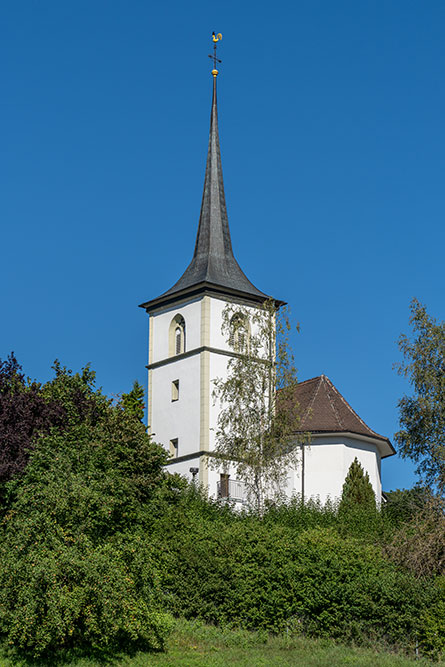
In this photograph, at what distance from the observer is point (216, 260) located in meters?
53.7

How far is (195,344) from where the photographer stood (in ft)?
168

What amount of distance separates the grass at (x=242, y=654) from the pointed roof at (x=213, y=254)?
1018 inches

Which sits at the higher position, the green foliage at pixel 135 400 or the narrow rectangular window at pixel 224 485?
the green foliage at pixel 135 400

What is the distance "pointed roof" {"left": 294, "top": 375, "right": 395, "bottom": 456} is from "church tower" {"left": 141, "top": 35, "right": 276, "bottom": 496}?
4004 mm

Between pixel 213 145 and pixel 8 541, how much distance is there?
35693 millimetres

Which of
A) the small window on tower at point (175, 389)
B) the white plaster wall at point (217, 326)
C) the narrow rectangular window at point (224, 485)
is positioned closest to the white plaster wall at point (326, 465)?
the narrow rectangular window at point (224, 485)

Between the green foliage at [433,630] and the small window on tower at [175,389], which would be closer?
the green foliage at [433,630]

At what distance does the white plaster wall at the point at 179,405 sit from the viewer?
50219mm

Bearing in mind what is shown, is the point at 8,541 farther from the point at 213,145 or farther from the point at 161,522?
the point at 213,145

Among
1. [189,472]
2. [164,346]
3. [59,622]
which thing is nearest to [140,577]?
[59,622]

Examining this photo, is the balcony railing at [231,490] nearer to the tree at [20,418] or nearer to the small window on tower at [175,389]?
the small window on tower at [175,389]

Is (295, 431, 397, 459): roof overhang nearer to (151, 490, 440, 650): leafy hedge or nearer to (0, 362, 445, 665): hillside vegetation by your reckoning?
(0, 362, 445, 665): hillside vegetation

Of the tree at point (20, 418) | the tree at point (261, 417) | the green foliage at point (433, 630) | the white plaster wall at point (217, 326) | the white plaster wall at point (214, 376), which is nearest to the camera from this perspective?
the green foliage at point (433, 630)

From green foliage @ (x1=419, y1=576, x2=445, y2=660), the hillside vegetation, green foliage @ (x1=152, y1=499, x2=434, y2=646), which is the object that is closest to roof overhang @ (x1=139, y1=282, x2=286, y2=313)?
the hillside vegetation
